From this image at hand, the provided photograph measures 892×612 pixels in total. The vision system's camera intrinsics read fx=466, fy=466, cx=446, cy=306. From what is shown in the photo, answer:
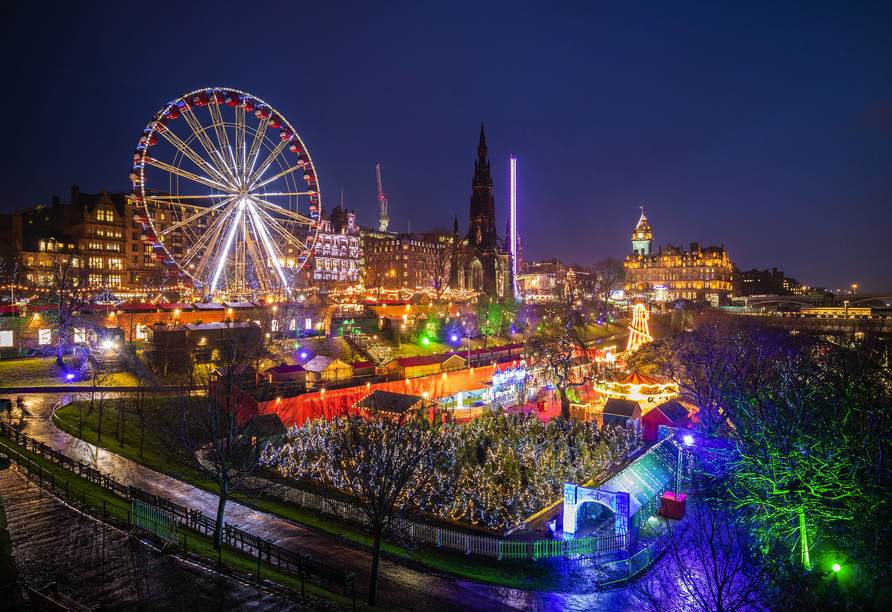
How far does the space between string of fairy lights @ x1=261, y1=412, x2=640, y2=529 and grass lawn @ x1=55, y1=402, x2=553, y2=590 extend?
5.14 ft

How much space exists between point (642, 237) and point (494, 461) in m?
185

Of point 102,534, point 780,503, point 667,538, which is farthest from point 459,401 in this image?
point 102,534

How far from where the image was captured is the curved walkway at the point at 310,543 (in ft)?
41.4

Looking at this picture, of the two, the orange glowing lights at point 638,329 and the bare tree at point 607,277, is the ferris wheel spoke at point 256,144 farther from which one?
the bare tree at point 607,277

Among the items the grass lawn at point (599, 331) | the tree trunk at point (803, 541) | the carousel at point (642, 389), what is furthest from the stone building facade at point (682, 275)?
the tree trunk at point (803, 541)

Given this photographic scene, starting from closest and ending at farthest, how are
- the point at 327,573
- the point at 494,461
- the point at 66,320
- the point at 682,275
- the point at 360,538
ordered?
the point at 327,573, the point at 360,538, the point at 494,461, the point at 66,320, the point at 682,275

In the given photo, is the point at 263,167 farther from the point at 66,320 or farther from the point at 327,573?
the point at 327,573

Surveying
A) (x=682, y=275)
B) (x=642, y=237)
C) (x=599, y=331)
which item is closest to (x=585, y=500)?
(x=599, y=331)

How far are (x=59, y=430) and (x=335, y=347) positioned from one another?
24221mm

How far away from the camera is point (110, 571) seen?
10.6m

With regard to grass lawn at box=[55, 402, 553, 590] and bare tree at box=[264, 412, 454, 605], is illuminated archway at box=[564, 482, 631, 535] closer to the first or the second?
grass lawn at box=[55, 402, 553, 590]

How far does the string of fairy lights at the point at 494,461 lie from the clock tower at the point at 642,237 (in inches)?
6944

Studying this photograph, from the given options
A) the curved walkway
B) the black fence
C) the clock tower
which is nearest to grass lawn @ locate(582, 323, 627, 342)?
the curved walkway

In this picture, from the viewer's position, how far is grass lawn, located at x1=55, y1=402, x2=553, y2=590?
1409 cm
